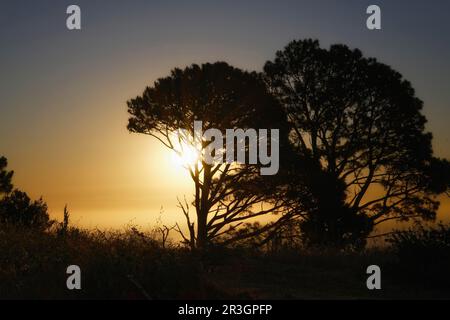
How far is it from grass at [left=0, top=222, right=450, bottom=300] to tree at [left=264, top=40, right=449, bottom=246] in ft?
38.4

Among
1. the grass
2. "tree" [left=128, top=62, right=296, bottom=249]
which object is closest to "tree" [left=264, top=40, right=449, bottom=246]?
"tree" [left=128, top=62, right=296, bottom=249]

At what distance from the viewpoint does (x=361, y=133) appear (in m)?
27.6

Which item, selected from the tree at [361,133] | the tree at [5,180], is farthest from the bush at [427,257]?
the tree at [5,180]

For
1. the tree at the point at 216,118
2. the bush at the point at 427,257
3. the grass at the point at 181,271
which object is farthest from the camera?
the tree at the point at 216,118

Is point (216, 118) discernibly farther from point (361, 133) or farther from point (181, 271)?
point (181, 271)

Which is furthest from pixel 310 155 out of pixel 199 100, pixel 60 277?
pixel 60 277

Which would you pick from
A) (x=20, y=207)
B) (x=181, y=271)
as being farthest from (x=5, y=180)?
(x=181, y=271)

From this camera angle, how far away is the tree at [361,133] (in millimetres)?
27219

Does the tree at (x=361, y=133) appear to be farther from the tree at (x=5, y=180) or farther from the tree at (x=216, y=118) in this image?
the tree at (x=5, y=180)

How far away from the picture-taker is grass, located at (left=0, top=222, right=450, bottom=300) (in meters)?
10.3

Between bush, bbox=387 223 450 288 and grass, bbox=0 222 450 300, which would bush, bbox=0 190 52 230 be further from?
bush, bbox=387 223 450 288

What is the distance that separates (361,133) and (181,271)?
18.6 metres

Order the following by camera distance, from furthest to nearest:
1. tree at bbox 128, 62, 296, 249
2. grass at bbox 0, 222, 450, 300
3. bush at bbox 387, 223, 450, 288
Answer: tree at bbox 128, 62, 296, 249 → bush at bbox 387, 223, 450, 288 → grass at bbox 0, 222, 450, 300

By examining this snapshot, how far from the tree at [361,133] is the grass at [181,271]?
1171 centimetres
